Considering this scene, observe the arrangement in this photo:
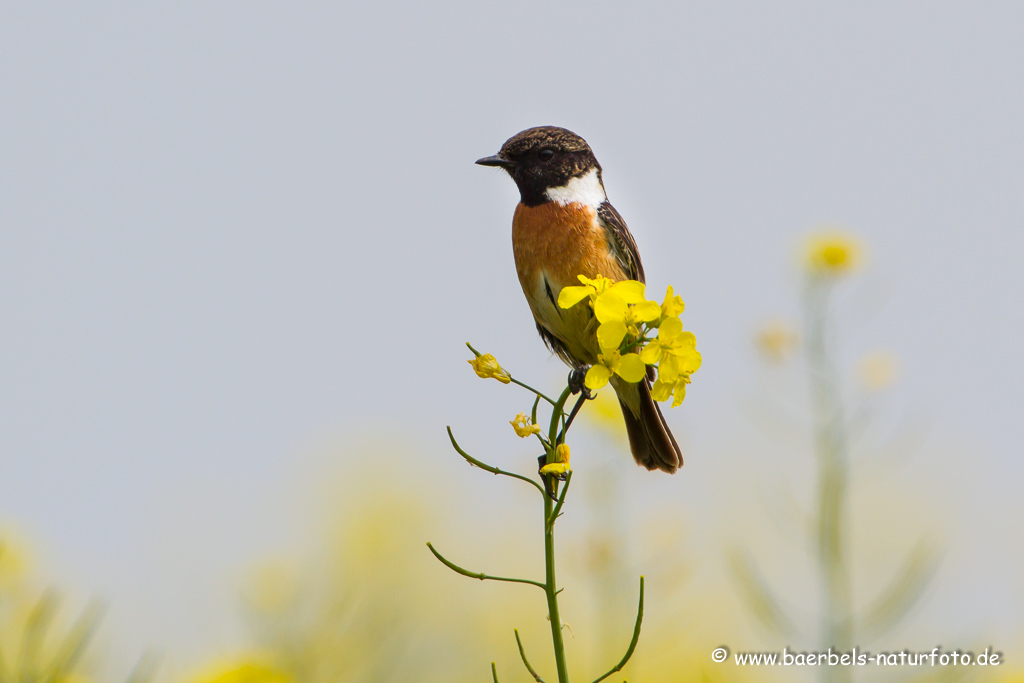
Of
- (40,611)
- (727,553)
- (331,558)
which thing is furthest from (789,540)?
(331,558)

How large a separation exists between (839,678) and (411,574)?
293 inches

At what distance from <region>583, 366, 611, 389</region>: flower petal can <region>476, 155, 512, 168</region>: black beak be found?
1.44 m

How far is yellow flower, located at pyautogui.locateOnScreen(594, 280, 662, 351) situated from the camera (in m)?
1.70

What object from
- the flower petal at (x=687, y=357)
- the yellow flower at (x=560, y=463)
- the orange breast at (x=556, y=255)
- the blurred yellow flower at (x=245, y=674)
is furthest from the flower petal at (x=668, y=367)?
the blurred yellow flower at (x=245, y=674)

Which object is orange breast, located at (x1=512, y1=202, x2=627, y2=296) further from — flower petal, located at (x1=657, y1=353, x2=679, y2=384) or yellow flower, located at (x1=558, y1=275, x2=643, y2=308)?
flower petal, located at (x1=657, y1=353, x2=679, y2=384)

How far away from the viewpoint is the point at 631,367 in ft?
5.60

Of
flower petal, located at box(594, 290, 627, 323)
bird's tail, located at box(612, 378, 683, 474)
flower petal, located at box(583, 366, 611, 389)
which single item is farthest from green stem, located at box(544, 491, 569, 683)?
bird's tail, located at box(612, 378, 683, 474)

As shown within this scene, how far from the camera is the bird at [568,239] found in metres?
2.97

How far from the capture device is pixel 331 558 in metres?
7.71

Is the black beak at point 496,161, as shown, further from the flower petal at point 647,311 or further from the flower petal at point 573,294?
the flower petal at point 647,311

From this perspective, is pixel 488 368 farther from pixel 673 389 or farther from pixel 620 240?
pixel 620 240

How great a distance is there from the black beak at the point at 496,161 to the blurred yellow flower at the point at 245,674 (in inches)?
68.5

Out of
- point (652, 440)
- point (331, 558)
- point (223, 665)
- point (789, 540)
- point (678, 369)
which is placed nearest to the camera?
point (678, 369)

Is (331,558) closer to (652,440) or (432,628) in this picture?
(432,628)
